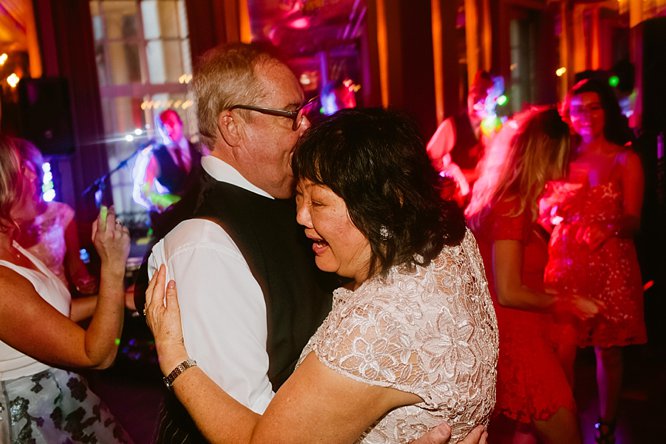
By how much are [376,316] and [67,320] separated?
107 cm

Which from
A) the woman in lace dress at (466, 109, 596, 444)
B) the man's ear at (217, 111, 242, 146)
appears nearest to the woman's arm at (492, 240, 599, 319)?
the woman in lace dress at (466, 109, 596, 444)

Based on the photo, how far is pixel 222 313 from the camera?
4.21 feet

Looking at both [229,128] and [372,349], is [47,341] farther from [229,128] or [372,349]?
[372,349]

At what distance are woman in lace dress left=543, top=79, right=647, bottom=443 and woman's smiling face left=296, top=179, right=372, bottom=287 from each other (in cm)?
224

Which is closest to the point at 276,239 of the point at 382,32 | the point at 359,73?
the point at 382,32

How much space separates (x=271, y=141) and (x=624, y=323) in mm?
2461

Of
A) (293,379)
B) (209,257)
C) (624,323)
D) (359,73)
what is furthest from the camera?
(359,73)

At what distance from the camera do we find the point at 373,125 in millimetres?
1232

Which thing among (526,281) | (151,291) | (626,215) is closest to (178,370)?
(151,291)

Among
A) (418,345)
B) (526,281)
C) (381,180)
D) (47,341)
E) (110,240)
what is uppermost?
(381,180)

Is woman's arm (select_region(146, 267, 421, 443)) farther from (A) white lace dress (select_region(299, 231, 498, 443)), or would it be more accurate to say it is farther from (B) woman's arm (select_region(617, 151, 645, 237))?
(B) woman's arm (select_region(617, 151, 645, 237))

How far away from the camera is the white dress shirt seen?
1.28 m

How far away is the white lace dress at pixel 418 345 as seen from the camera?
1082 millimetres

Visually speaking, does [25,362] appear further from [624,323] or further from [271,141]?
[624,323]
